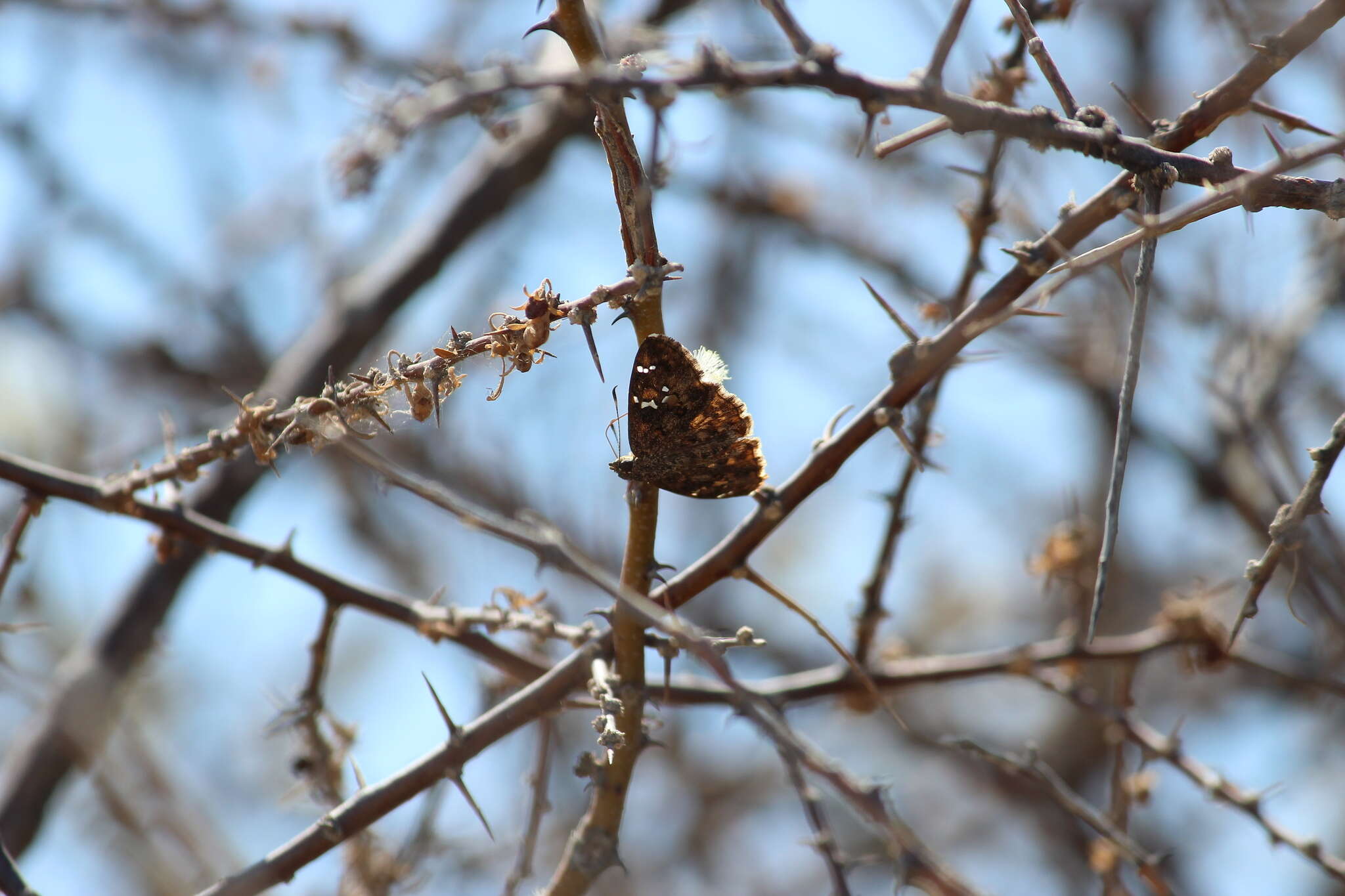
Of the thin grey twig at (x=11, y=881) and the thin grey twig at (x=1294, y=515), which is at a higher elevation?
the thin grey twig at (x=1294, y=515)

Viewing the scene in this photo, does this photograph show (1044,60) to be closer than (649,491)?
Yes

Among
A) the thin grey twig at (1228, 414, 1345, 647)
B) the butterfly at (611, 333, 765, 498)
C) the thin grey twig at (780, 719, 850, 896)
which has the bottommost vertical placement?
the thin grey twig at (780, 719, 850, 896)

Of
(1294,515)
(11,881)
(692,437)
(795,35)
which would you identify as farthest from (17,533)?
(1294,515)

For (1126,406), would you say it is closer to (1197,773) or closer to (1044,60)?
(1044,60)

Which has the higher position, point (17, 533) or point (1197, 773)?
point (17, 533)

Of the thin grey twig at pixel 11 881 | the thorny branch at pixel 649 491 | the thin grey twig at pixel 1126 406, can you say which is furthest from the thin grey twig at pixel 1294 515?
the thin grey twig at pixel 11 881

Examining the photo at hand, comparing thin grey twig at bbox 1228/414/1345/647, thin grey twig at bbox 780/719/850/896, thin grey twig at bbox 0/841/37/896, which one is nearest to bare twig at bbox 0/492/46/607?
thin grey twig at bbox 0/841/37/896

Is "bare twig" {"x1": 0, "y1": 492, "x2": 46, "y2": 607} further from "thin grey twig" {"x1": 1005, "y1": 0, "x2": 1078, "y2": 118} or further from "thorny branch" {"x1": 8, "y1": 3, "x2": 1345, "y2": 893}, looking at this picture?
"thin grey twig" {"x1": 1005, "y1": 0, "x2": 1078, "y2": 118}

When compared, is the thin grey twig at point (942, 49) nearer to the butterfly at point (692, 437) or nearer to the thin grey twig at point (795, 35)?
the thin grey twig at point (795, 35)

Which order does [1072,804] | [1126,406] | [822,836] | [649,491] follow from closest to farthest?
[1126,406] < [649,491] < [822,836] < [1072,804]

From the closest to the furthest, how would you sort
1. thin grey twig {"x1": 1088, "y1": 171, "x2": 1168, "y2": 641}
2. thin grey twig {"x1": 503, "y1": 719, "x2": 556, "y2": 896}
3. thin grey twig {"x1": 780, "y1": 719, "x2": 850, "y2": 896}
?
1. thin grey twig {"x1": 1088, "y1": 171, "x2": 1168, "y2": 641}
2. thin grey twig {"x1": 780, "y1": 719, "x2": 850, "y2": 896}
3. thin grey twig {"x1": 503, "y1": 719, "x2": 556, "y2": 896}
